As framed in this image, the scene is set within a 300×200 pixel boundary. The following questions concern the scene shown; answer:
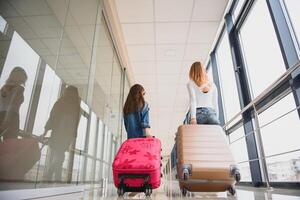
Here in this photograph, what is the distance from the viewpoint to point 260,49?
101 inches

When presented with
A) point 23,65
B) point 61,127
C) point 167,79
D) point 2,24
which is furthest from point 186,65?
point 2,24

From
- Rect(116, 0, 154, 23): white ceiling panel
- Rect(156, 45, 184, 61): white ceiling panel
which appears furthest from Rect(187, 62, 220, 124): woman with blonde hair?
Rect(156, 45, 184, 61): white ceiling panel

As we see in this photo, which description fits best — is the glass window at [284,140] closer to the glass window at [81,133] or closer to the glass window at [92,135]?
the glass window at [81,133]

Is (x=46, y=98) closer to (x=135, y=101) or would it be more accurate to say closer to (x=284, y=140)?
(x=135, y=101)

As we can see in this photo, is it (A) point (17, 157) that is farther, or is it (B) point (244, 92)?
(B) point (244, 92)

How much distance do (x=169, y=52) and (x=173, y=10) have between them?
1.13m

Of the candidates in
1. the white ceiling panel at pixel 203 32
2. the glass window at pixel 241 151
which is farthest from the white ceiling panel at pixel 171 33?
the glass window at pixel 241 151

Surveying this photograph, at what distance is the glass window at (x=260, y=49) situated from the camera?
Result: 7.27 feet

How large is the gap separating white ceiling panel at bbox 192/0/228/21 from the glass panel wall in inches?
60.8

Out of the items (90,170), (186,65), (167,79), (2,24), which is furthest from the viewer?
(167,79)

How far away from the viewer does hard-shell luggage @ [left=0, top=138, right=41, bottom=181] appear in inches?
35.5

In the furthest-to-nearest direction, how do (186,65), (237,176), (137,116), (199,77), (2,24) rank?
(186,65) < (137,116) < (199,77) < (237,176) < (2,24)

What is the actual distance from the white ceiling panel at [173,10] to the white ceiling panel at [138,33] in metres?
0.28

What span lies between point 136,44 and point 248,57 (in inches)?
81.5
